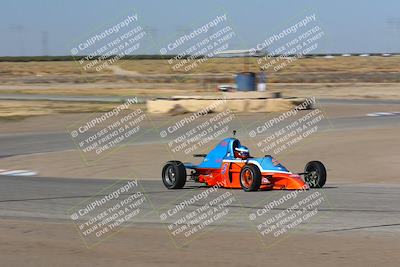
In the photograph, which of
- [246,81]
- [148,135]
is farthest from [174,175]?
[246,81]

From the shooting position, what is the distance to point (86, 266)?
781 centimetres

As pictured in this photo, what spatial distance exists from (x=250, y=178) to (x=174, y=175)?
5.46 ft

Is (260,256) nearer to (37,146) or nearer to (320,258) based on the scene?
(320,258)

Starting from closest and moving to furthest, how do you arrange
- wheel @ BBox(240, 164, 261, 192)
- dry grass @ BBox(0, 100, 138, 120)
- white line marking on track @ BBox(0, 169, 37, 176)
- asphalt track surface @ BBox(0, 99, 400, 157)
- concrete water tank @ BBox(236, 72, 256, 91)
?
wheel @ BBox(240, 164, 261, 192) < white line marking on track @ BBox(0, 169, 37, 176) < asphalt track surface @ BBox(0, 99, 400, 157) < concrete water tank @ BBox(236, 72, 256, 91) < dry grass @ BBox(0, 100, 138, 120)

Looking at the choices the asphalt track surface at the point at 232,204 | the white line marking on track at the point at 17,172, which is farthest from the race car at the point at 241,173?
the white line marking on track at the point at 17,172

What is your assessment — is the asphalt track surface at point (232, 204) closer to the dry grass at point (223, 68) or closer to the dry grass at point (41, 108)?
the dry grass at point (41, 108)

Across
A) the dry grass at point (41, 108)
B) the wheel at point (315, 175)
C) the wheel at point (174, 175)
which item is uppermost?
the dry grass at point (41, 108)

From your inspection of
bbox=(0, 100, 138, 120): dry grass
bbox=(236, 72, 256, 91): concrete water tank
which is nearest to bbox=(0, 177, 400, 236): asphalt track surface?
bbox=(236, 72, 256, 91): concrete water tank

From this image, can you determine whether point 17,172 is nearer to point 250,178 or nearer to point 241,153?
point 241,153

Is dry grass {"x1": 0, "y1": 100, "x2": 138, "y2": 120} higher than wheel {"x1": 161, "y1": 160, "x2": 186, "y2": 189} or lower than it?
higher

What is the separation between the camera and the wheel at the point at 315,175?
1395 centimetres

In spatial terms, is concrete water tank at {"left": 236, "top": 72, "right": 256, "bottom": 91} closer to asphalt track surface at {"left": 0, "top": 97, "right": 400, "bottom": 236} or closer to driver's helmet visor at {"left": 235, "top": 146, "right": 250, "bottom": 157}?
asphalt track surface at {"left": 0, "top": 97, "right": 400, "bottom": 236}

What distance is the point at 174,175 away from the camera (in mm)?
14664

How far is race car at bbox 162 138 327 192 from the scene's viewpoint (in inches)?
533
